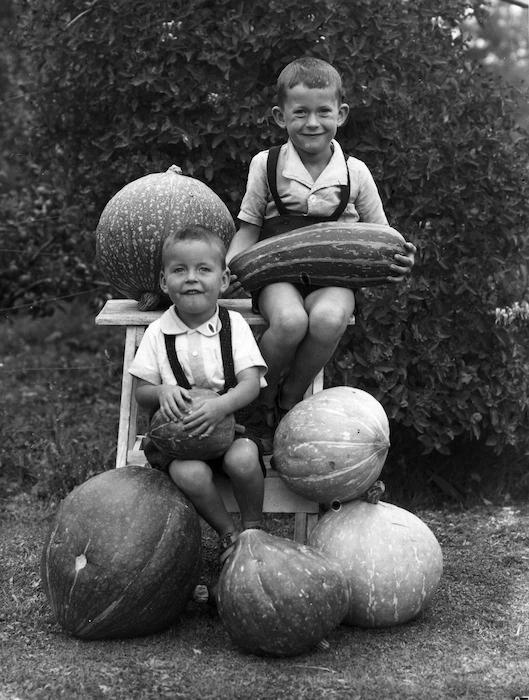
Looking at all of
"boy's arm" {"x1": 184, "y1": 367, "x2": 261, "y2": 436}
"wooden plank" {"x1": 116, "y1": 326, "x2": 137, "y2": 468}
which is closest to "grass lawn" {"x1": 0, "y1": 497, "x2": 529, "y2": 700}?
"wooden plank" {"x1": 116, "y1": 326, "x2": 137, "y2": 468}

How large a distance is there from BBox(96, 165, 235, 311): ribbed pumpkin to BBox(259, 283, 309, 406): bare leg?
40 centimetres

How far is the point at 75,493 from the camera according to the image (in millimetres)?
3807

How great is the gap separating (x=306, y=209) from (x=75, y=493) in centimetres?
154

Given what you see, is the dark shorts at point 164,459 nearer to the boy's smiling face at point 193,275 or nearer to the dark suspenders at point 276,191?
the boy's smiling face at point 193,275

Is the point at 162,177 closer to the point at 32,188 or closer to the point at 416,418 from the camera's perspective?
the point at 416,418

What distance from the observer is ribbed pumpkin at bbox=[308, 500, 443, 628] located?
3797 millimetres

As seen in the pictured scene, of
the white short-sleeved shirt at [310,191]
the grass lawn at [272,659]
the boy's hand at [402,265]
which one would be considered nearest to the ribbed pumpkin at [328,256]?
the boy's hand at [402,265]

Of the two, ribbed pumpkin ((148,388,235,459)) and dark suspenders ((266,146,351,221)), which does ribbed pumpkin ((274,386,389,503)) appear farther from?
dark suspenders ((266,146,351,221))

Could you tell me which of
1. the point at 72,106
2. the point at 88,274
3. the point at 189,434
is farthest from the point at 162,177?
the point at 88,274

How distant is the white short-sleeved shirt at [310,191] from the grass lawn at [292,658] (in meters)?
1.64

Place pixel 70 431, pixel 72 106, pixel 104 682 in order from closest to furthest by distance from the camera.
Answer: pixel 104 682, pixel 72 106, pixel 70 431

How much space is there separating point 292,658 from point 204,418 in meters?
0.90

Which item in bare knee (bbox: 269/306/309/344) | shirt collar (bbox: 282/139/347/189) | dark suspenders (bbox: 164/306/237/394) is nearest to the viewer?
dark suspenders (bbox: 164/306/237/394)

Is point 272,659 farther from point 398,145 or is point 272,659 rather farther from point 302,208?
point 398,145
